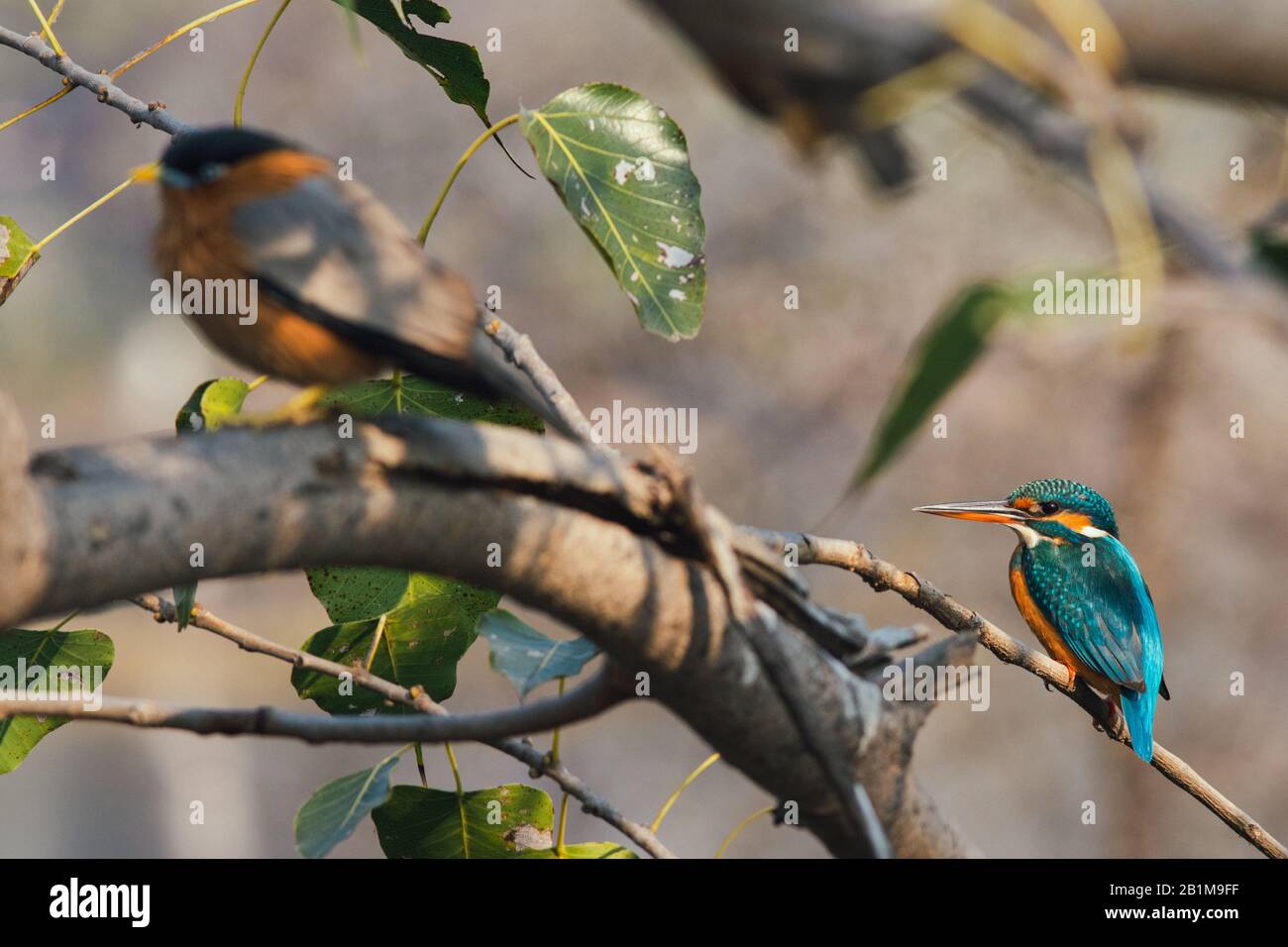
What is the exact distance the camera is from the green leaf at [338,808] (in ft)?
4.68

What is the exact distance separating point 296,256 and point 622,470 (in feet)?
1.53

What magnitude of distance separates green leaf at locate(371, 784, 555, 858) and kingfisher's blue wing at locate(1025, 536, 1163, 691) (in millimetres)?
1222

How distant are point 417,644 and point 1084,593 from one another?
1402 mm

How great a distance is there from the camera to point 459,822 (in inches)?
65.1

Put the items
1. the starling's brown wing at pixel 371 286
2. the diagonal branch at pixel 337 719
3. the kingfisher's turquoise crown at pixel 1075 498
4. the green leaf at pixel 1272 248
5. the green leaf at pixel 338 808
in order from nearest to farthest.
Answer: the green leaf at pixel 1272 248 < the diagonal branch at pixel 337 719 < the starling's brown wing at pixel 371 286 < the green leaf at pixel 338 808 < the kingfisher's turquoise crown at pixel 1075 498

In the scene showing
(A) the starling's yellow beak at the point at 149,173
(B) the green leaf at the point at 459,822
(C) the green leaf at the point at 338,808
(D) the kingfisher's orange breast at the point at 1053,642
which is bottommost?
(B) the green leaf at the point at 459,822

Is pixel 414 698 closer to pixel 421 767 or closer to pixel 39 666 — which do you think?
pixel 421 767

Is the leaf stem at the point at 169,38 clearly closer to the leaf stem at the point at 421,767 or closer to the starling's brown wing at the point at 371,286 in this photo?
the starling's brown wing at the point at 371,286

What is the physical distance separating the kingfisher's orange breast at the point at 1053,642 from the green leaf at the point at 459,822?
119 centimetres

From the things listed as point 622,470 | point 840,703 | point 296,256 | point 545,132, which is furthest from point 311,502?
point 545,132

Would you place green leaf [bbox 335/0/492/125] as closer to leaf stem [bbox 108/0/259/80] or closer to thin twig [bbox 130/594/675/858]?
leaf stem [bbox 108/0/259/80]

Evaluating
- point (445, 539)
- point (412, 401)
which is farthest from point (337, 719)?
point (412, 401)

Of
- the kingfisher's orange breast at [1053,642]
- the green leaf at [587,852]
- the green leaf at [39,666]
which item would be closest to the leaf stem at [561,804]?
the green leaf at [587,852]

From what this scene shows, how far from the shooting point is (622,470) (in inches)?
43.9
